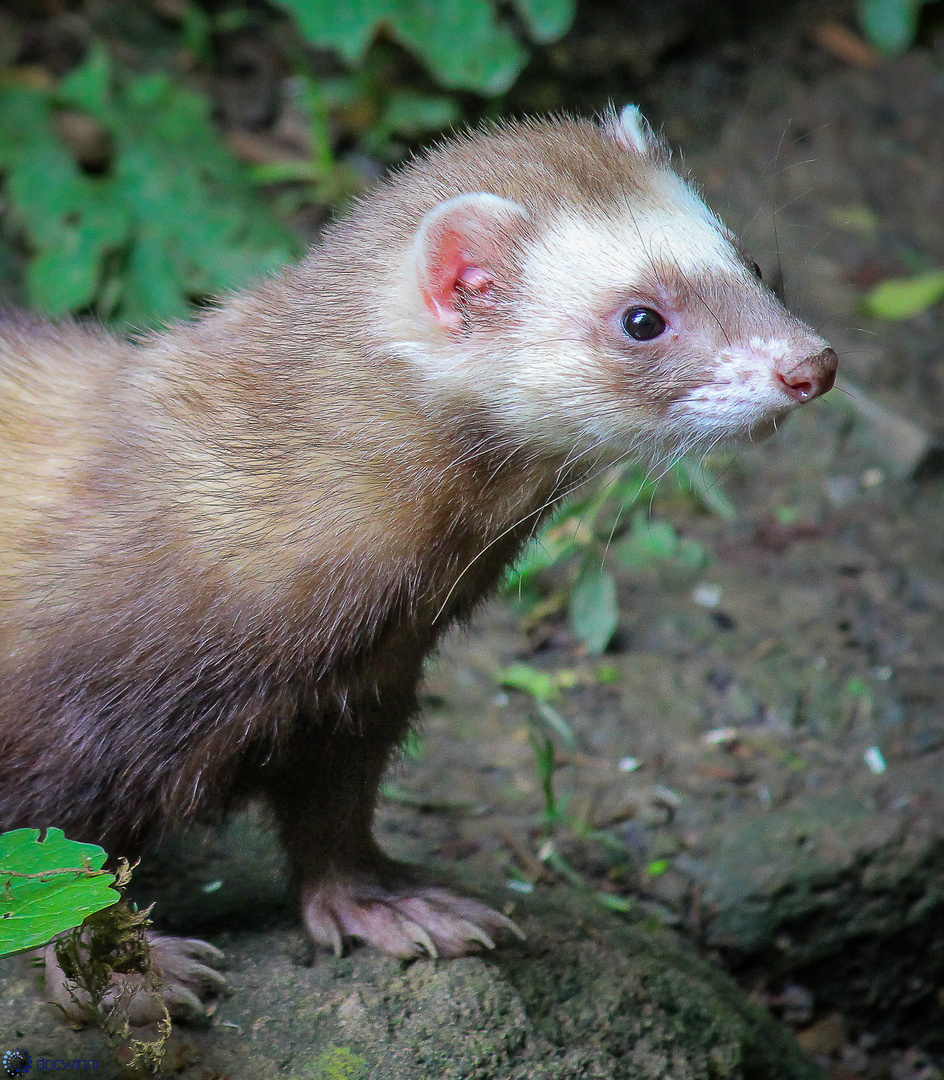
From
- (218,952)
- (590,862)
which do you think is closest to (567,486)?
(218,952)

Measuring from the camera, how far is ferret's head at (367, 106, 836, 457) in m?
2.54

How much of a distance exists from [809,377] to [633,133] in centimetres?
81

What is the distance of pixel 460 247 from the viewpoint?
2.57 meters

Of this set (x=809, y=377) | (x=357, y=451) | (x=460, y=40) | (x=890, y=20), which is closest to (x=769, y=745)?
(x=809, y=377)

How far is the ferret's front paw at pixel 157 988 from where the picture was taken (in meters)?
2.48

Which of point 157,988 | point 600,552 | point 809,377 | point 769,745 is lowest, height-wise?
point 157,988

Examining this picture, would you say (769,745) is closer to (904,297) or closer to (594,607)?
(594,607)

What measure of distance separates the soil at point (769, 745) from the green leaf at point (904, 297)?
7cm

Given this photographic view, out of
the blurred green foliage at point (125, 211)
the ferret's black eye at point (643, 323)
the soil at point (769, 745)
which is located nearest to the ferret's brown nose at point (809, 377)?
the ferret's black eye at point (643, 323)

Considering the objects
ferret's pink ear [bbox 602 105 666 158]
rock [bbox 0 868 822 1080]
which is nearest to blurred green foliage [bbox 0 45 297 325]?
ferret's pink ear [bbox 602 105 666 158]

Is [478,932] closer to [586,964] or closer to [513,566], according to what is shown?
[586,964]

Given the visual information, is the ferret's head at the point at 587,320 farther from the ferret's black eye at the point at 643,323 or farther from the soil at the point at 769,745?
the soil at the point at 769,745

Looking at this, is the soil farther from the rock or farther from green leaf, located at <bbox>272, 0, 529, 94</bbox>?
green leaf, located at <bbox>272, 0, 529, 94</bbox>

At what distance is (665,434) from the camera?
261 centimetres
